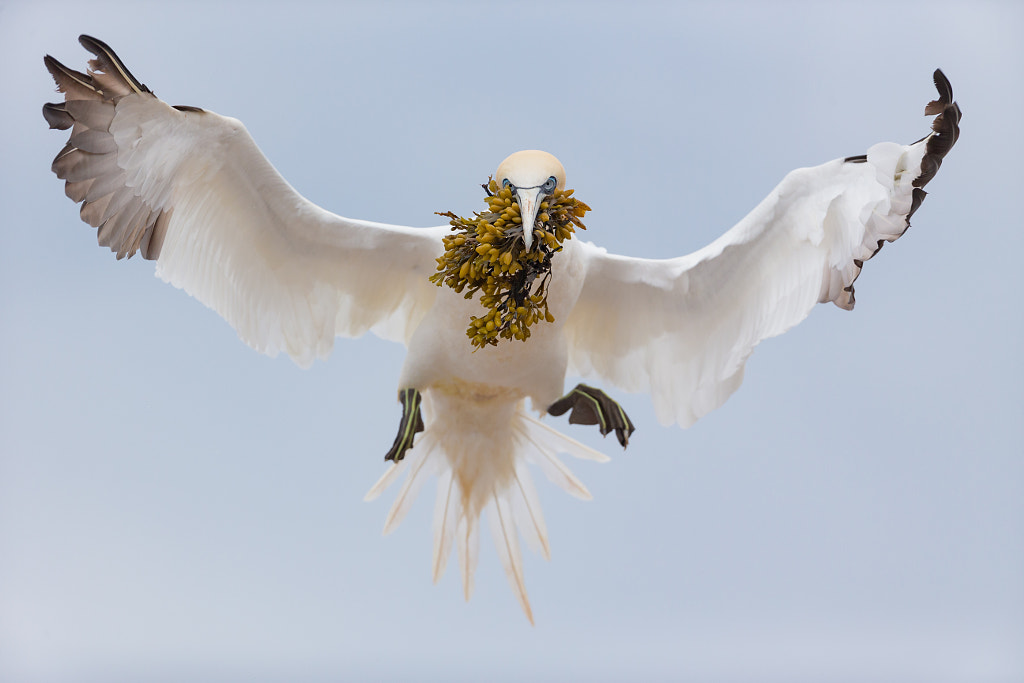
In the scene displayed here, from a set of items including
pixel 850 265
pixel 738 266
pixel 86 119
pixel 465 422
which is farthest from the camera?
pixel 465 422

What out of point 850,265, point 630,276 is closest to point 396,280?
point 630,276

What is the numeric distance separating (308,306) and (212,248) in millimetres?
319

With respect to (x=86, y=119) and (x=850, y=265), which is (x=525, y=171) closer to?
(x=850, y=265)

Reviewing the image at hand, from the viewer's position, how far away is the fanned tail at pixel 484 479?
294 cm

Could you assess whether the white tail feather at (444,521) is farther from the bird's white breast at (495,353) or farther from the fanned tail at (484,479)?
the bird's white breast at (495,353)

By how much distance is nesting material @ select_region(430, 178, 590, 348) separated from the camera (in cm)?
230

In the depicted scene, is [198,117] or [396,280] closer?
[198,117]

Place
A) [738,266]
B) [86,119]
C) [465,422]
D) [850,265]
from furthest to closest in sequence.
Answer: [465,422]
[738,266]
[850,265]
[86,119]

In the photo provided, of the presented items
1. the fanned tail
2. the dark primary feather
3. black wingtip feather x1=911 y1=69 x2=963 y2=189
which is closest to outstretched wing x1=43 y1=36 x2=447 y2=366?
the dark primary feather

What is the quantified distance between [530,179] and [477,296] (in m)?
0.36

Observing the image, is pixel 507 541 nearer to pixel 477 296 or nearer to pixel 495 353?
pixel 495 353

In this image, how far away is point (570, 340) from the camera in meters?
3.02

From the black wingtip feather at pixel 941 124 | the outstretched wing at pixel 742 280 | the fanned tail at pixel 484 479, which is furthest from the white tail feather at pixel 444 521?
the black wingtip feather at pixel 941 124

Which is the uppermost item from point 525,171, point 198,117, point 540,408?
point 198,117
